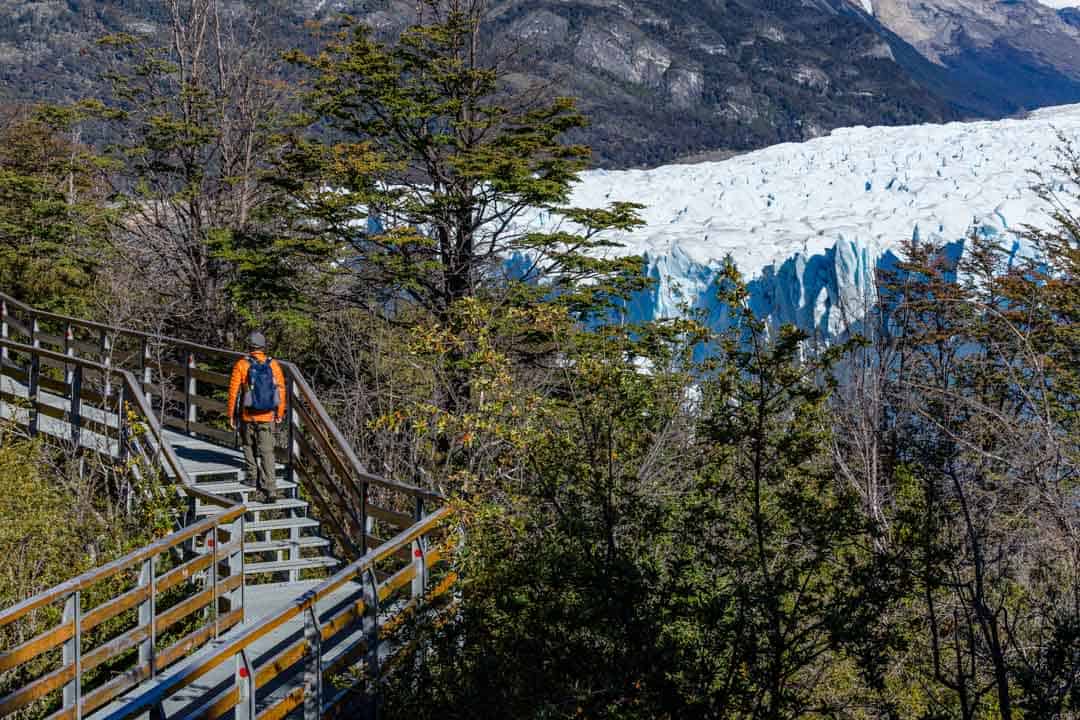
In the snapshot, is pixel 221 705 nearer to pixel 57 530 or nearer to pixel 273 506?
pixel 273 506

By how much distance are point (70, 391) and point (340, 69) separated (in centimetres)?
910

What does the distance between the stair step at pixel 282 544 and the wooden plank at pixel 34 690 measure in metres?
2.76

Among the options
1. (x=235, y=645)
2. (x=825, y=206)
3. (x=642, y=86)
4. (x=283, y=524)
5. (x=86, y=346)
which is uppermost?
(x=642, y=86)

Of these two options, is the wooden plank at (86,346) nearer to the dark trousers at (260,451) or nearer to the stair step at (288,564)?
the dark trousers at (260,451)

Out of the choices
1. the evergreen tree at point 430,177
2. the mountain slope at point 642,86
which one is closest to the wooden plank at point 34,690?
the evergreen tree at point 430,177

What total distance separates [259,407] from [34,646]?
4.34 meters

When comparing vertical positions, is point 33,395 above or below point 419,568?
above

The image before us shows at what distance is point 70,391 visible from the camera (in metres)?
10.9

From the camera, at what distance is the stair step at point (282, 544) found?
855 cm

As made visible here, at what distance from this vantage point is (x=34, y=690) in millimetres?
5012

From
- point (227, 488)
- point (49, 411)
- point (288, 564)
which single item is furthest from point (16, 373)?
point (288, 564)

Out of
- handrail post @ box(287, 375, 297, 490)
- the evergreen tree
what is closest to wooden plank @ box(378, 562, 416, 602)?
handrail post @ box(287, 375, 297, 490)

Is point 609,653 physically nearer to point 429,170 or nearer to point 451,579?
point 451,579

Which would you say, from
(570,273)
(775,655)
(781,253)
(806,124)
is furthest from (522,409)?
(806,124)
